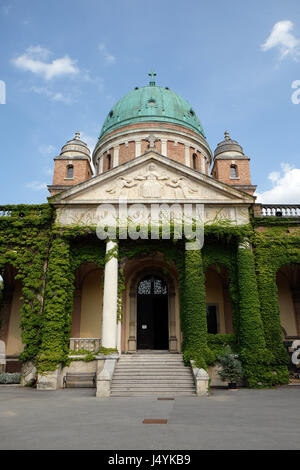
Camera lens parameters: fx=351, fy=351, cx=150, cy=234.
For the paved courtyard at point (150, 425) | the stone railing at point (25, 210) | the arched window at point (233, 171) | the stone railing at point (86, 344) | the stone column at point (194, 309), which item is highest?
the arched window at point (233, 171)

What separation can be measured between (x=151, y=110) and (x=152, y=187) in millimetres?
14815

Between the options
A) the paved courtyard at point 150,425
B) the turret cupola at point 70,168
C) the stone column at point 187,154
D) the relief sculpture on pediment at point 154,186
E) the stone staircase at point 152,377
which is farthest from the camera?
the stone column at point 187,154

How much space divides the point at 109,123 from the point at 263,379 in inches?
1011

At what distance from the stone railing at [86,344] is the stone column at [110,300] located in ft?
4.67

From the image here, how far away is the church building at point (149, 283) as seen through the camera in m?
16.9

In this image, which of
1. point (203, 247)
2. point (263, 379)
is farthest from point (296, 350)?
point (203, 247)

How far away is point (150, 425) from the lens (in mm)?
7562

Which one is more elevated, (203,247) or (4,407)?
(203,247)

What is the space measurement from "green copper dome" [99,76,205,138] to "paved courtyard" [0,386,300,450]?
25.1 meters

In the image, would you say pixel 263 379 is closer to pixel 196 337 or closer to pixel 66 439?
pixel 196 337

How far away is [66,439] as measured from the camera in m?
6.27

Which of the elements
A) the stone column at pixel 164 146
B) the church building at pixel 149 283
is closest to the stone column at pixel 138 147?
the stone column at pixel 164 146

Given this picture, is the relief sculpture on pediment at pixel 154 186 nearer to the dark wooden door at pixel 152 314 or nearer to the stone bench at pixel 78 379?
the dark wooden door at pixel 152 314
